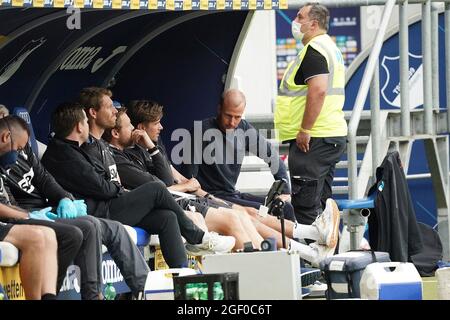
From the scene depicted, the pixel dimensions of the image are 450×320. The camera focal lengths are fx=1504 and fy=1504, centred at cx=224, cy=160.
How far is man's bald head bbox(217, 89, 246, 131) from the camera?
11445mm

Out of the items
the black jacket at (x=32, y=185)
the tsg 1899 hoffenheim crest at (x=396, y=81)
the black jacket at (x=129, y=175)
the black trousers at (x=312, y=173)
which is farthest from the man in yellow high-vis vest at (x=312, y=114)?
the tsg 1899 hoffenheim crest at (x=396, y=81)

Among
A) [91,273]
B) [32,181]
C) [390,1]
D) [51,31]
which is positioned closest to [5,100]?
[51,31]

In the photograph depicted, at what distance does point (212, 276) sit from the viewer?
729 centimetres

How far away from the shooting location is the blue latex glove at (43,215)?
8527 mm

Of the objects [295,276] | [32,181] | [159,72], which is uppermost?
[159,72]

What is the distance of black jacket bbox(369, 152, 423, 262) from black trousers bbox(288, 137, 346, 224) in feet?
1.17

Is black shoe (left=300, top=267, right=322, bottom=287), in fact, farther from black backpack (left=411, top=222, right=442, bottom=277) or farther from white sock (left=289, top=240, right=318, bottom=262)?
black backpack (left=411, top=222, right=442, bottom=277)

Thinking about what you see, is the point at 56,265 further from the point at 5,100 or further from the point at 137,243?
the point at 5,100

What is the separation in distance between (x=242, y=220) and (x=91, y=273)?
2120 mm

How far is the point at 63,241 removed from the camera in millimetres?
8227

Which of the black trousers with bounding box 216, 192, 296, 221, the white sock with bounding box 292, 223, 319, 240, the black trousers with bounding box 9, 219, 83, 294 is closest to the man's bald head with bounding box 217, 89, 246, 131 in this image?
the black trousers with bounding box 216, 192, 296, 221

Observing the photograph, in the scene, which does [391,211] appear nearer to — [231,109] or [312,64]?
[312,64]

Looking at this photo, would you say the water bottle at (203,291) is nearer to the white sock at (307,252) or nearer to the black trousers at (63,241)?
the black trousers at (63,241)
